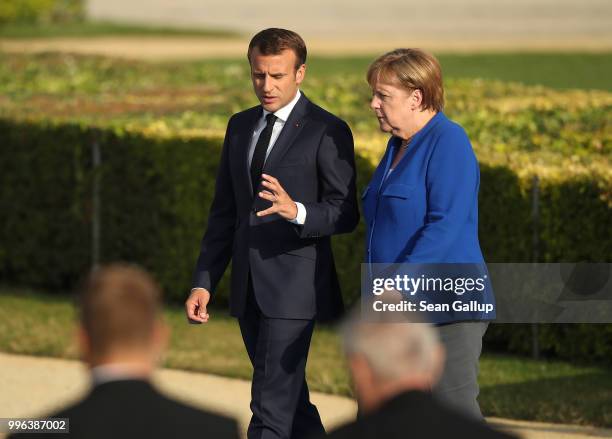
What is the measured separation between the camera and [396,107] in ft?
15.9

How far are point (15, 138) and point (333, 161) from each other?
22.2ft

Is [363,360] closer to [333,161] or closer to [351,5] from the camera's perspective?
[333,161]

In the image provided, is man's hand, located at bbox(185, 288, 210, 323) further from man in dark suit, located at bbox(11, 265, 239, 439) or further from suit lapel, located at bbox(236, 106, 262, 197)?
man in dark suit, located at bbox(11, 265, 239, 439)

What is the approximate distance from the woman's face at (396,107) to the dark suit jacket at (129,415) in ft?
6.63

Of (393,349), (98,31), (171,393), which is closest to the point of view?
(393,349)

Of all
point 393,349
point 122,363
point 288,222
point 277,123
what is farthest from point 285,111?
point 122,363

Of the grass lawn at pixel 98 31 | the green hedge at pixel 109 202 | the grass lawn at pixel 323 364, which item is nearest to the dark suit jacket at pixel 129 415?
the grass lawn at pixel 323 364

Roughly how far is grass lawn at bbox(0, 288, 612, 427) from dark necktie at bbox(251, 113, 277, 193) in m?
2.43

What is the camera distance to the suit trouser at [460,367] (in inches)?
186

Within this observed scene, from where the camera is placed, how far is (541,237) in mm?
8852

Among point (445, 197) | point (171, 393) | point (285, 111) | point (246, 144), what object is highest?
point (285, 111)

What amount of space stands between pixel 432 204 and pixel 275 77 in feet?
3.05

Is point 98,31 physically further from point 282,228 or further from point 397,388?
point 397,388

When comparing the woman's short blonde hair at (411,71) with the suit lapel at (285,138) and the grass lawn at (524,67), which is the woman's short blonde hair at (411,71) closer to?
the suit lapel at (285,138)
